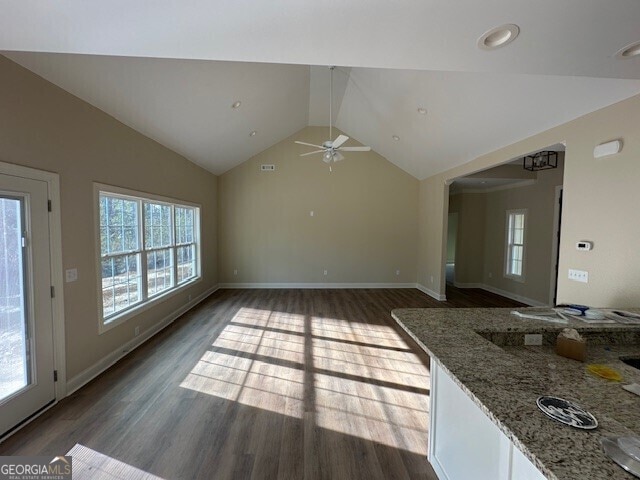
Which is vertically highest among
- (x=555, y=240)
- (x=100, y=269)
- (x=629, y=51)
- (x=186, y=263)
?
(x=629, y=51)

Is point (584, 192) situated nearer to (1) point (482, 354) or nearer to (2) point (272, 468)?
(1) point (482, 354)

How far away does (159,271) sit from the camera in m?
4.38

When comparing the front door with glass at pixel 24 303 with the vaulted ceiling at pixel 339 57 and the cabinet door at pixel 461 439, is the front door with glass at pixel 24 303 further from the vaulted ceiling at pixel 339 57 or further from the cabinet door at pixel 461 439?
the cabinet door at pixel 461 439

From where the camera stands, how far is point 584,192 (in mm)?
2662

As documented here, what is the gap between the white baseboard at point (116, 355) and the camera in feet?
8.64

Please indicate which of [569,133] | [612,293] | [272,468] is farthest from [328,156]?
[272,468]

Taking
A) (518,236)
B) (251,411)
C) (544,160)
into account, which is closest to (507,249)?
(518,236)

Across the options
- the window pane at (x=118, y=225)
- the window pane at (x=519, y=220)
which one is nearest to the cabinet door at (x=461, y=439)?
the window pane at (x=118, y=225)

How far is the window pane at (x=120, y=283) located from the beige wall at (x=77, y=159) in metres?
0.22

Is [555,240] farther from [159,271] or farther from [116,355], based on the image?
[116,355]

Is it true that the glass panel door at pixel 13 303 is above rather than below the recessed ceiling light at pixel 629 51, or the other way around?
below

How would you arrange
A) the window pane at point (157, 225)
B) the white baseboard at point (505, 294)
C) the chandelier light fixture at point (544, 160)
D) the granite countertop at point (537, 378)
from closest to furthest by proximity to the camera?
the granite countertop at point (537, 378) < the window pane at point (157, 225) < the chandelier light fixture at point (544, 160) < the white baseboard at point (505, 294)

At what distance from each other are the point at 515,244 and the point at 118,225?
7.27 metres

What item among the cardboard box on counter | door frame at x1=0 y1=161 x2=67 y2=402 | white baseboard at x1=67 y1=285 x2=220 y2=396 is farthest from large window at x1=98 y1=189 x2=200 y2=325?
the cardboard box on counter
